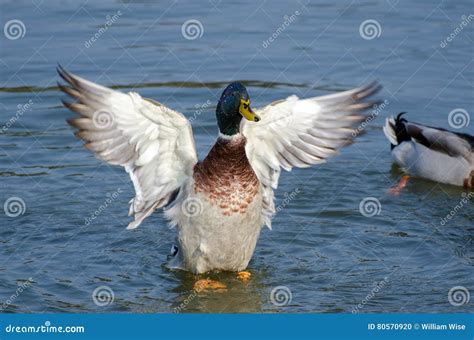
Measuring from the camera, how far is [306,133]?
8.86m

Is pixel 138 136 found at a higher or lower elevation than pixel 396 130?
lower

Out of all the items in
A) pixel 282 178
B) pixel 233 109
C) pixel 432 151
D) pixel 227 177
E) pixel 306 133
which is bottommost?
A: pixel 227 177

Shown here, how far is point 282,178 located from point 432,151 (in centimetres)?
184

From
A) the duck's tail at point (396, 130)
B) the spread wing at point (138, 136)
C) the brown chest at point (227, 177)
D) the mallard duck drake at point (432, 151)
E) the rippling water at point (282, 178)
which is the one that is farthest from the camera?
the duck's tail at point (396, 130)

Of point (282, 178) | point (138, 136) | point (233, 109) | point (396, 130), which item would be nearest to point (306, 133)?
point (233, 109)

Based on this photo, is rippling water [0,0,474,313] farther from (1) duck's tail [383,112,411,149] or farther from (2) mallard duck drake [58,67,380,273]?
(2) mallard duck drake [58,67,380,273]

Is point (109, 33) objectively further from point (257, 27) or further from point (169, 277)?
point (169, 277)

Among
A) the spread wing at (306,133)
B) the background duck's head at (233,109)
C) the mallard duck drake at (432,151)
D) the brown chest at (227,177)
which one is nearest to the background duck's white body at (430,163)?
the mallard duck drake at (432,151)

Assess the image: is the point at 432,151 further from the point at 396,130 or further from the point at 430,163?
the point at 396,130

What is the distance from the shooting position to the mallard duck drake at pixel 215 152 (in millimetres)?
8164

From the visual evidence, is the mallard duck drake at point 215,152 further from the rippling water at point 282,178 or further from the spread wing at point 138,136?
the rippling water at point 282,178

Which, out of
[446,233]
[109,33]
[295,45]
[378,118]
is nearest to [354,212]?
[446,233]

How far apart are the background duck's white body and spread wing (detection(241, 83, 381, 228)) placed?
3.06m

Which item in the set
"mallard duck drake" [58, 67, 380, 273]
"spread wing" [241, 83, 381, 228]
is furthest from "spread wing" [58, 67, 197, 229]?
"spread wing" [241, 83, 381, 228]
